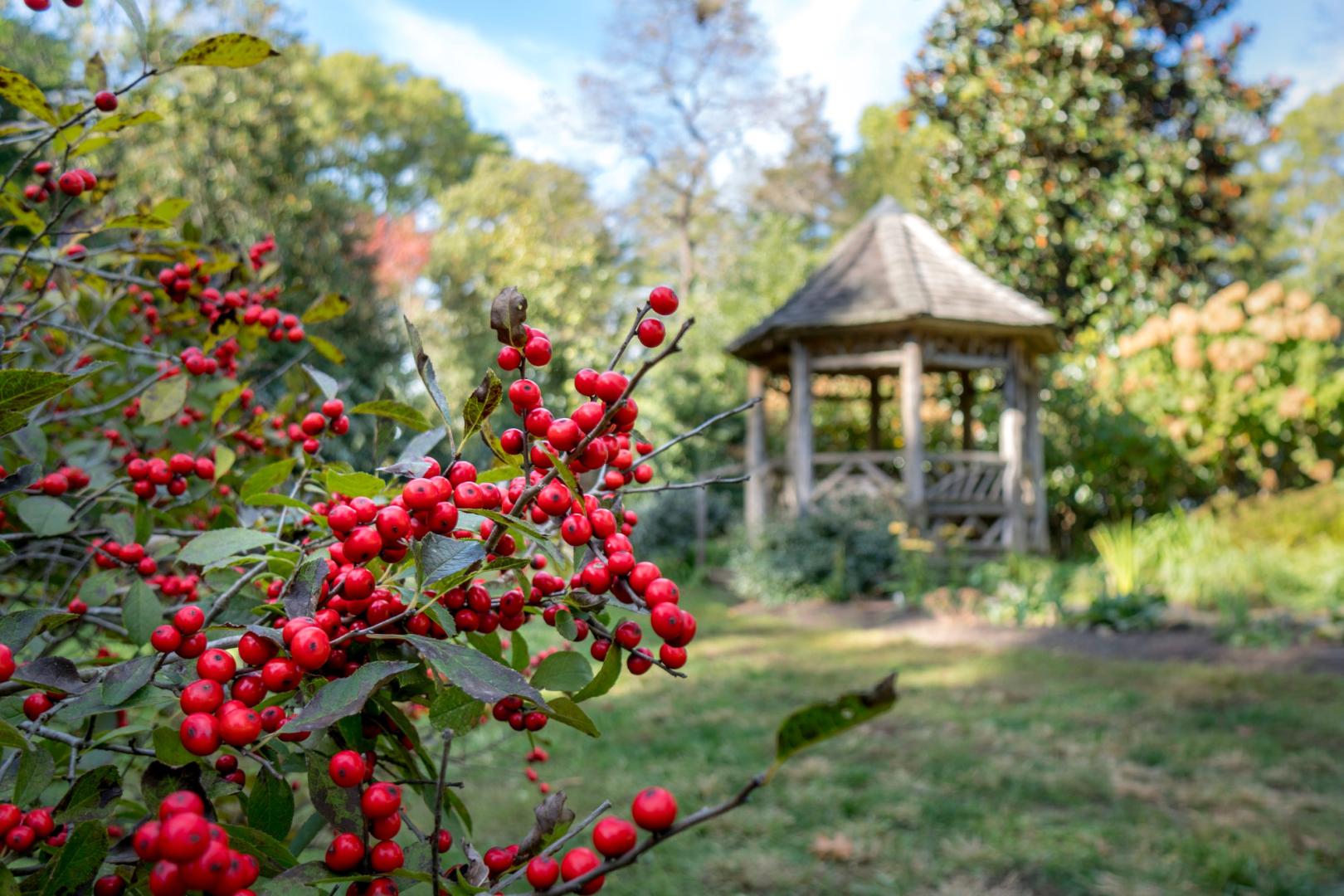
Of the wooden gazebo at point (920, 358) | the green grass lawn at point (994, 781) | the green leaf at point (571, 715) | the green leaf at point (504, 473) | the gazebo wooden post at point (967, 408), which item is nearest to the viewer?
the green leaf at point (571, 715)

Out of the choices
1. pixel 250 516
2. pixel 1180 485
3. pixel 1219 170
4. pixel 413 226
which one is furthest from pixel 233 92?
pixel 413 226

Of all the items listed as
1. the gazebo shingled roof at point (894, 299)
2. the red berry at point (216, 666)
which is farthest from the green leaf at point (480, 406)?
the gazebo shingled roof at point (894, 299)

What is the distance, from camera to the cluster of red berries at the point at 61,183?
1.15m

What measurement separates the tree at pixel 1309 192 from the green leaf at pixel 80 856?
97.5 ft

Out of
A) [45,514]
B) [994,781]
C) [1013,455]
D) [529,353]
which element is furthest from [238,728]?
[1013,455]

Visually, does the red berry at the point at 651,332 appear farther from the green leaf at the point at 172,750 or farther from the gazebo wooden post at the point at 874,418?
the gazebo wooden post at the point at 874,418

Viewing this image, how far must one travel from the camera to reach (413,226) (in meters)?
24.1

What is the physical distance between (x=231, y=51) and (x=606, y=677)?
74 centimetres

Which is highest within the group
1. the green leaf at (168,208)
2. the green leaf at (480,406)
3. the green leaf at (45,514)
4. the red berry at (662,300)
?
the green leaf at (168,208)

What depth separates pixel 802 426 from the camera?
30.7 feet

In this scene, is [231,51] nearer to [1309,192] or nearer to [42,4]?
[42,4]

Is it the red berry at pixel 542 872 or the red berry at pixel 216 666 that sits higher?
the red berry at pixel 216 666

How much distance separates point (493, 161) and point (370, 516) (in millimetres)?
24948

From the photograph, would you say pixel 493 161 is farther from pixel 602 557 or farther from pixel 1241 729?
pixel 602 557
